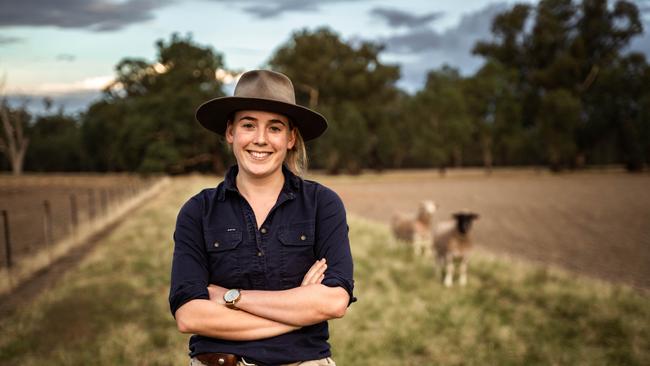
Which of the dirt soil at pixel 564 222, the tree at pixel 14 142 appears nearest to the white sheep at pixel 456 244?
the dirt soil at pixel 564 222

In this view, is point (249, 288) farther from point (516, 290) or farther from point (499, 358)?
point (516, 290)

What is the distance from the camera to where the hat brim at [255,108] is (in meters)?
2.46

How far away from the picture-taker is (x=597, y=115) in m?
52.0

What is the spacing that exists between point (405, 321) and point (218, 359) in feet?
15.7

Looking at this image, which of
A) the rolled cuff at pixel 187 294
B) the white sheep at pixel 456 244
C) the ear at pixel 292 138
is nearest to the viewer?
the rolled cuff at pixel 187 294

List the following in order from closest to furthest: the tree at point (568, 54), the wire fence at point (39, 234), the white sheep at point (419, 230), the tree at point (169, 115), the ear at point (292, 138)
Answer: the ear at point (292, 138) < the wire fence at point (39, 234) < the white sheep at point (419, 230) < the tree at point (169, 115) < the tree at point (568, 54)

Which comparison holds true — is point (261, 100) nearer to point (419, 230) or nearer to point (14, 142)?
point (419, 230)

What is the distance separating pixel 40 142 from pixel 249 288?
90.2 metres

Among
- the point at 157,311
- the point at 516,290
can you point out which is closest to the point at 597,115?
the point at 516,290

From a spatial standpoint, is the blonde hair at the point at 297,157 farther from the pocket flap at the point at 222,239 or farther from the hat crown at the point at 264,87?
the pocket flap at the point at 222,239

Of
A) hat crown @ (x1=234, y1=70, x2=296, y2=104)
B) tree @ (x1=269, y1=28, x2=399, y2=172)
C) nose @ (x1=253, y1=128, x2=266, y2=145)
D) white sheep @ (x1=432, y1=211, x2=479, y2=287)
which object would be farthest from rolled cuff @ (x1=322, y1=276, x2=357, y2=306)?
tree @ (x1=269, y1=28, x2=399, y2=172)

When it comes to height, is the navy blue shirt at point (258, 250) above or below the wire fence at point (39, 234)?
above

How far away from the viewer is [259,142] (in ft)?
8.09

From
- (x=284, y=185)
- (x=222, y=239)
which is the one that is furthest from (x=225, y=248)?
(x=284, y=185)
